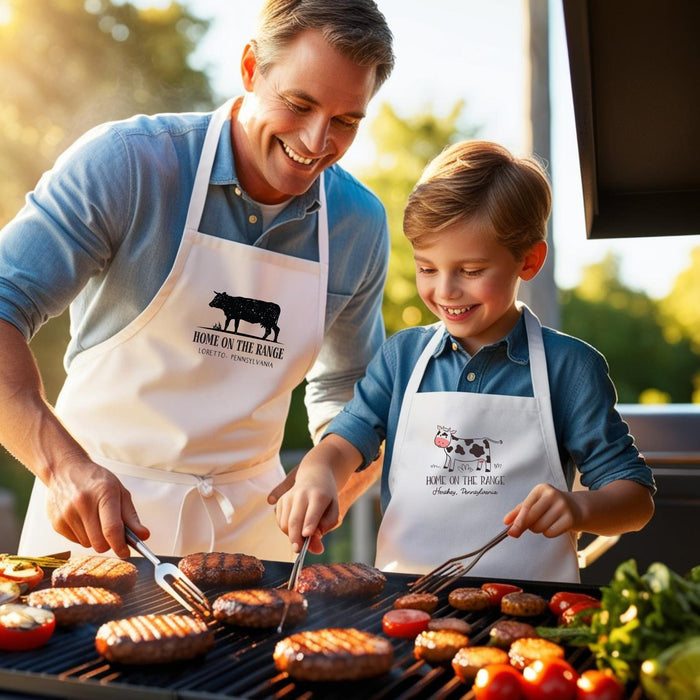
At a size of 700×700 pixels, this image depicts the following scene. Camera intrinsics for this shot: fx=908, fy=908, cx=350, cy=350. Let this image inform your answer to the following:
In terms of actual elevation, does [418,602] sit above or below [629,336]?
below

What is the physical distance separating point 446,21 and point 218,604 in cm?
2546

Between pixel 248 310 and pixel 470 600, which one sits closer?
A: pixel 470 600

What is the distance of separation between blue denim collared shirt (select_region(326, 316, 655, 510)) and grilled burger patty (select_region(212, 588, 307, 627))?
76cm

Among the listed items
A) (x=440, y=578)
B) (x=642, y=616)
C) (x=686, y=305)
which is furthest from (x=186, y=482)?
(x=686, y=305)

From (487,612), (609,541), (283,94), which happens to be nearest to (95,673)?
(487,612)

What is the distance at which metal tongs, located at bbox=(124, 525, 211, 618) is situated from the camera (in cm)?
181

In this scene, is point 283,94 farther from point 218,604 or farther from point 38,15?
point 38,15

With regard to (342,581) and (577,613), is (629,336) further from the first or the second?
(577,613)

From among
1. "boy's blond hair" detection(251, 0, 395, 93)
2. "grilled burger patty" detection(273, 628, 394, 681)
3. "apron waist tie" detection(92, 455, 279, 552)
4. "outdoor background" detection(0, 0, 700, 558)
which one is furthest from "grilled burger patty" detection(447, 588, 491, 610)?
"outdoor background" detection(0, 0, 700, 558)

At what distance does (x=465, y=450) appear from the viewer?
2.37 metres

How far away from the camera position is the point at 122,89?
21062mm

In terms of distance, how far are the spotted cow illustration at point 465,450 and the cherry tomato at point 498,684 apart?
97 cm

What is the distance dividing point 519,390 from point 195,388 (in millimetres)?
957

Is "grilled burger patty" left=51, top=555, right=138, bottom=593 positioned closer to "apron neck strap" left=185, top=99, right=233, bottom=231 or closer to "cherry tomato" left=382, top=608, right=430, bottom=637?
"cherry tomato" left=382, top=608, right=430, bottom=637
